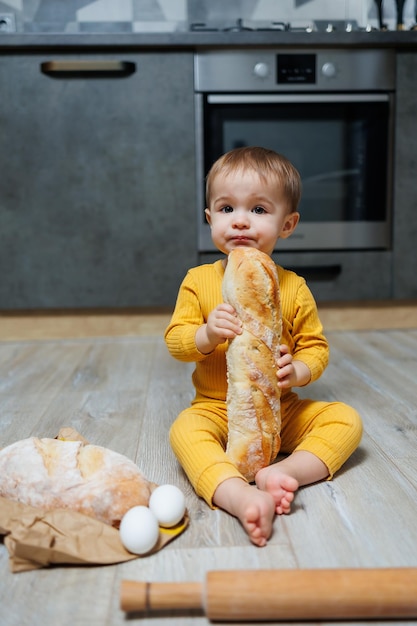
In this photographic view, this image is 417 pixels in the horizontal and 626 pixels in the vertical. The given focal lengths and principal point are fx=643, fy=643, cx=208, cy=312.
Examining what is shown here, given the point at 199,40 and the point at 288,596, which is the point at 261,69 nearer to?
the point at 199,40

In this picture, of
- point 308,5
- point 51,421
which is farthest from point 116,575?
point 308,5

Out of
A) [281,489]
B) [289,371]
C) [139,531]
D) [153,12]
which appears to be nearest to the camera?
[139,531]

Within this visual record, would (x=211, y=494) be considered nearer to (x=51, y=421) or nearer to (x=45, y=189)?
(x=51, y=421)

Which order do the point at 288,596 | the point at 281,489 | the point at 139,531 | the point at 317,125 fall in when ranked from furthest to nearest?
the point at 317,125 → the point at 281,489 → the point at 139,531 → the point at 288,596

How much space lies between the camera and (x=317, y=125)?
2215 millimetres

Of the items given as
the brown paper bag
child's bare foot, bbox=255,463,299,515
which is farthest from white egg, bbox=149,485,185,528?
child's bare foot, bbox=255,463,299,515

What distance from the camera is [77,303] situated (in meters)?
2.27

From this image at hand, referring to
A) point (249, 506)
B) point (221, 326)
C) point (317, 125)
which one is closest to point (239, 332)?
point (221, 326)

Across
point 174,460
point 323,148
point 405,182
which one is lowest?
point 174,460

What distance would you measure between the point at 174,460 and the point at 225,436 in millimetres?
114

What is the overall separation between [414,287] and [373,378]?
70cm

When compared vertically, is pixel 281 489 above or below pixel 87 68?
below

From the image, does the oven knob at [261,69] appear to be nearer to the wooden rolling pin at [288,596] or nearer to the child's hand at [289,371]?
the child's hand at [289,371]

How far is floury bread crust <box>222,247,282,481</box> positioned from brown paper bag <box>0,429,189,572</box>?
17 centimetres
